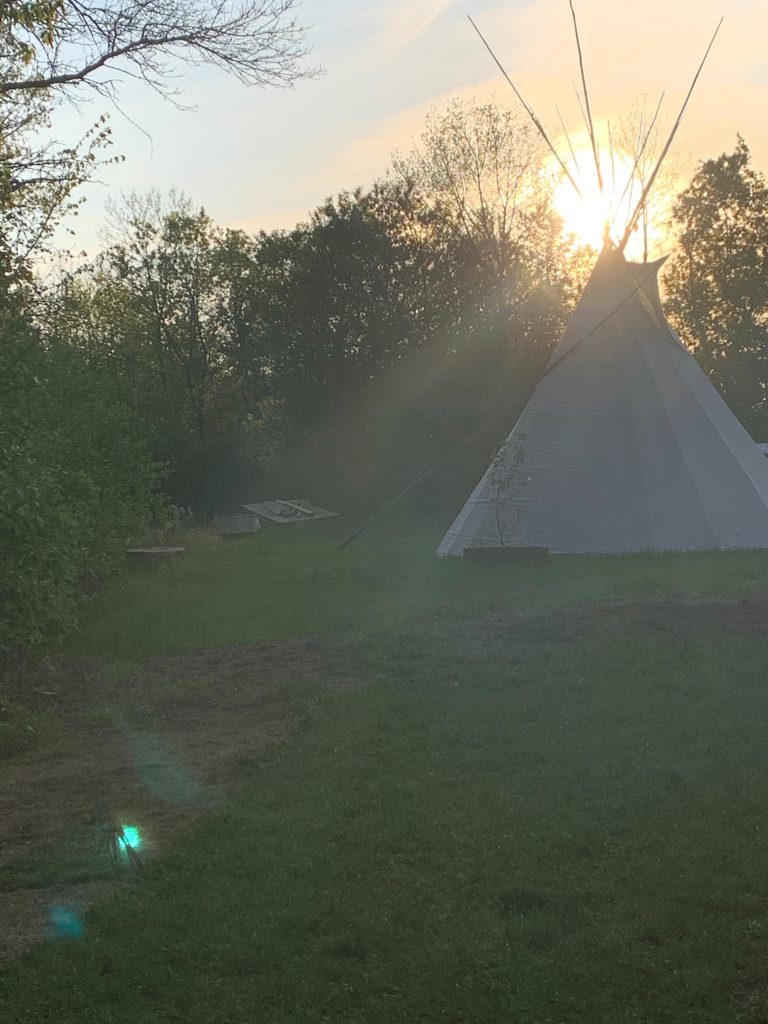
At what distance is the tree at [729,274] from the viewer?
39.6 metres

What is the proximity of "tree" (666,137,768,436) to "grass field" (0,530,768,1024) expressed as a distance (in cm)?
3121

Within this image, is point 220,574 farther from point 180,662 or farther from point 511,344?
point 511,344

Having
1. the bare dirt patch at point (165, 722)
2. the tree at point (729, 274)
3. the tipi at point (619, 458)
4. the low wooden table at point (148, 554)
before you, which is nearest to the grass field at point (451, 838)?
the bare dirt patch at point (165, 722)

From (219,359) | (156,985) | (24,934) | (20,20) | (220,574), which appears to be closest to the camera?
(156,985)

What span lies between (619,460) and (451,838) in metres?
12.0

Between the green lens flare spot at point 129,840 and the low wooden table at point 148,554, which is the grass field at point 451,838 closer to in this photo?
the green lens flare spot at point 129,840

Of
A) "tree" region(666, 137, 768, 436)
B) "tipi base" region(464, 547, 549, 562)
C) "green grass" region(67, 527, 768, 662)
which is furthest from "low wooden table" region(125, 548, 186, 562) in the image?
"tree" region(666, 137, 768, 436)

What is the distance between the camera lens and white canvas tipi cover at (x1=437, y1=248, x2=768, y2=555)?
1591 centimetres

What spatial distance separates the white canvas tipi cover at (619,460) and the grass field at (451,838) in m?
5.43

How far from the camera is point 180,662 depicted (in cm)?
967

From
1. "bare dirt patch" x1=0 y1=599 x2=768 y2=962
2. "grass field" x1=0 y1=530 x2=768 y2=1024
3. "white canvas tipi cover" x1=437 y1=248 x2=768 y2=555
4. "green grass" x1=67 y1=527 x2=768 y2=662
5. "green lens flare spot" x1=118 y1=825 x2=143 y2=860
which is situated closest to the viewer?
"grass field" x1=0 y1=530 x2=768 y2=1024

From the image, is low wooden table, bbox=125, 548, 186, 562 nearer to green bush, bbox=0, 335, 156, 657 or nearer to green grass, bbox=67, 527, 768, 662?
green grass, bbox=67, 527, 768, 662

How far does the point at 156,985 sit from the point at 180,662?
235 inches

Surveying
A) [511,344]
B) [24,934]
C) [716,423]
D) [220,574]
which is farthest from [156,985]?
[511,344]
